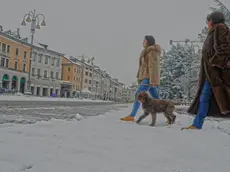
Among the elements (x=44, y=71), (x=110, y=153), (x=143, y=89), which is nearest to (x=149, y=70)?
(x=143, y=89)

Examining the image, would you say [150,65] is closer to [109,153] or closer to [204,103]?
[204,103]

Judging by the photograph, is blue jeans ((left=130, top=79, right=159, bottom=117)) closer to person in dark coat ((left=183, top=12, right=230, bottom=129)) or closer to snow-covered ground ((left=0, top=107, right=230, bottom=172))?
person in dark coat ((left=183, top=12, right=230, bottom=129))

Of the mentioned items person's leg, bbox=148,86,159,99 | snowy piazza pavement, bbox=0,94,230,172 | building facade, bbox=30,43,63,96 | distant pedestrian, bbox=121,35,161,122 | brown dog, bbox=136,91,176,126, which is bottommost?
snowy piazza pavement, bbox=0,94,230,172

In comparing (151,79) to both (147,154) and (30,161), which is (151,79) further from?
(30,161)

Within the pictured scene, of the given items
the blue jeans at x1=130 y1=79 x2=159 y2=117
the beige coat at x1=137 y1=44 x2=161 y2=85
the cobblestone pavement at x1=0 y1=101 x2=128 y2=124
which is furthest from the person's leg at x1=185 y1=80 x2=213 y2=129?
the cobblestone pavement at x1=0 y1=101 x2=128 y2=124

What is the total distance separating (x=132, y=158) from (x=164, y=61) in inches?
1680

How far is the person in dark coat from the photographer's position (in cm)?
409

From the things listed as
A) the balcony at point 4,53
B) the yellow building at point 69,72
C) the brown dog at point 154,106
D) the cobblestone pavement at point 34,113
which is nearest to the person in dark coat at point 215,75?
the brown dog at point 154,106

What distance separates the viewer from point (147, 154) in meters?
2.46

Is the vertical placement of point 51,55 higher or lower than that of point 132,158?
higher

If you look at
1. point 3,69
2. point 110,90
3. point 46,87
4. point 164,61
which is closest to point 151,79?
point 164,61

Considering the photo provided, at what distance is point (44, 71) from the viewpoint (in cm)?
6738

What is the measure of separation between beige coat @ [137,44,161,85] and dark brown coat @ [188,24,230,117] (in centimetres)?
142

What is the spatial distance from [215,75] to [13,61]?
56.1 m
